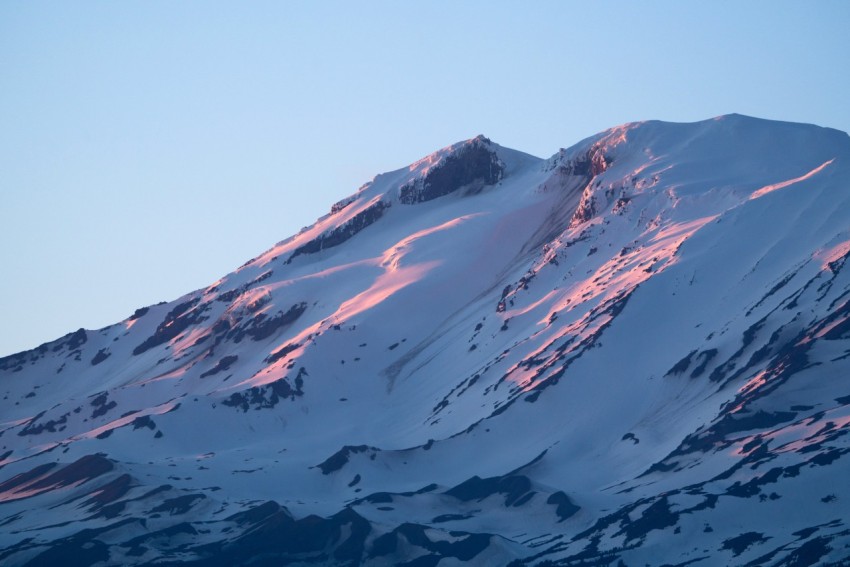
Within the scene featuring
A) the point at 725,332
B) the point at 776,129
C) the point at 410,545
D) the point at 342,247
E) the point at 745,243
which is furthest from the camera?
the point at 342,247

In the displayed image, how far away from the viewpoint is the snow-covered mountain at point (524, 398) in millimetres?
113375

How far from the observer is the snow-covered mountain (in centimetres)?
11338

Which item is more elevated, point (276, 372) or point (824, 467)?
point (276, 372)

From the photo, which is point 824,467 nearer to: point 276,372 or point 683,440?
point 683,440

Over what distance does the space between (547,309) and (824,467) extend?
47518 millimetres

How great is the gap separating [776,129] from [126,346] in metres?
74.3

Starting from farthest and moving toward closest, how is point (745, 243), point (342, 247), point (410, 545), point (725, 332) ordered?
1. point (342, 247)
2. point (745, 243)
3. point (725, 332)
4. point (410, 545)

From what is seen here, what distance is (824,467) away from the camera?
105625 millimetres

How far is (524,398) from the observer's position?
134500 millimetres

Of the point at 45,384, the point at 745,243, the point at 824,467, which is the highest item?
the point at 45,384

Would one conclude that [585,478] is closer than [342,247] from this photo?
Yes

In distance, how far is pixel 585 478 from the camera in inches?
4835

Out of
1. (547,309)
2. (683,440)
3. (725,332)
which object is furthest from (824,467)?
(547,309)

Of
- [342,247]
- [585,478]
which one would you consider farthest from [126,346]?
[585,478]
